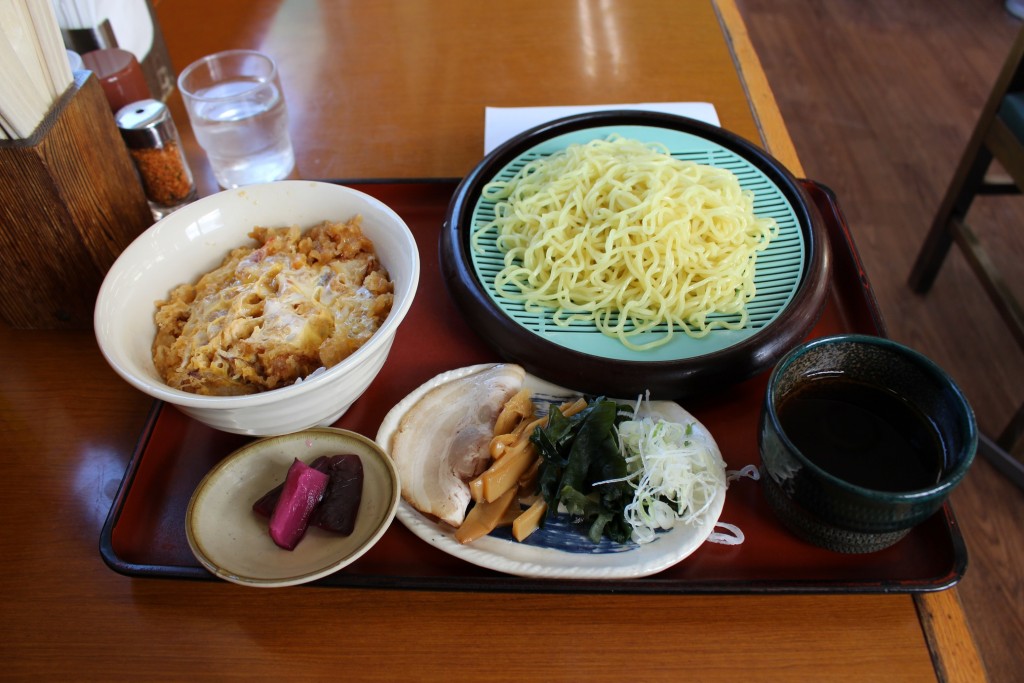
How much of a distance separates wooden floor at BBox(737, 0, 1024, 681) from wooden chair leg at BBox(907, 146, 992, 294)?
0.08 meters

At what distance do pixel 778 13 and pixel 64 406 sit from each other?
5.00 m

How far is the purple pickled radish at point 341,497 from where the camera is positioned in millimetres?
1080

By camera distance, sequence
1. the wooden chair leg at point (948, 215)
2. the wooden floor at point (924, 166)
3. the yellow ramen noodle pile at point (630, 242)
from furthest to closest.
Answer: the wooden chair leg at point (948, 215) < the wooden floor at point (924, 166) < the yellow ramen noodle pile at point (630, 242)

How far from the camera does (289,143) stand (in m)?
2.00

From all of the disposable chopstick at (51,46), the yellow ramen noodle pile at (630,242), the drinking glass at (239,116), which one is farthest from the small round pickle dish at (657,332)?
the disposable chopstick at (51,46)

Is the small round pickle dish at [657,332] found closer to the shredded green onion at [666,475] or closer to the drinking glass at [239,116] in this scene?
the shredded green onion at [666,475]

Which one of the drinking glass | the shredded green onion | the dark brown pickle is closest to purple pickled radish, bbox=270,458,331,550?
the dark brown pickle

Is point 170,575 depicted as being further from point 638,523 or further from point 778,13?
point 778,13

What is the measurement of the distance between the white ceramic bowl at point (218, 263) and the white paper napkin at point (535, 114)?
0.67 meters

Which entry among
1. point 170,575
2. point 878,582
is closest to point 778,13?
point 878,582

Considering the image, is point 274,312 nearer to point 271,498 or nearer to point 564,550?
point 271,498

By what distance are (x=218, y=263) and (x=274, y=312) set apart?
0.26m

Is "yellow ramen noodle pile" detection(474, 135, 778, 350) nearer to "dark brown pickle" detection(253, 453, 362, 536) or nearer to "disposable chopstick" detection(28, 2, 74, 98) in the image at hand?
"dark brown pickle" detection(253, 453, 362, 536)

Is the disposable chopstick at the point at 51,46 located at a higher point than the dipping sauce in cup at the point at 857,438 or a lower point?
higher
